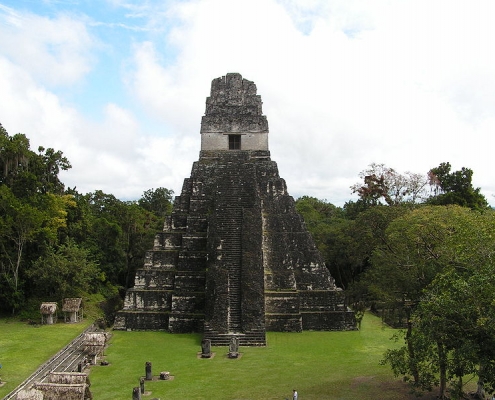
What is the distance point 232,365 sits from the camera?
1414 centimetres

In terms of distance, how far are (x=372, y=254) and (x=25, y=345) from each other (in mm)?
14096

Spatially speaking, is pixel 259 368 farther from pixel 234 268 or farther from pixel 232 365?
pixel 234 268

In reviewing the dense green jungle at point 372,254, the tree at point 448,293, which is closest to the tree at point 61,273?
the dense green jungle at point 372,254

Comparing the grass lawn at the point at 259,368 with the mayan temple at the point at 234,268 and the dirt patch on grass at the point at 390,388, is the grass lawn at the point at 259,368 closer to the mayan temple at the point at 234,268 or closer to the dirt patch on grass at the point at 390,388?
the dirt patch on grass at the point at 390,388

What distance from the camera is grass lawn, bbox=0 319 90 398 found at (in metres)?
13.2

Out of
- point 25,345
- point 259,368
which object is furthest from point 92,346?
point 259,368

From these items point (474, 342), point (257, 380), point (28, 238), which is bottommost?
point (257, 380)

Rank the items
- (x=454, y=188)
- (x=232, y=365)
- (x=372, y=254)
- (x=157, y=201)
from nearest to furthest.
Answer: (x=232, y=365)
(x=372, y=254)
(x=454, y=188)
(x=157, y=201)

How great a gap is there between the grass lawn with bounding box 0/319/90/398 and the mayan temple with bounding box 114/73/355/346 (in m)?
2.29

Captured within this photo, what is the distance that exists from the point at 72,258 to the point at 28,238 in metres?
2.09

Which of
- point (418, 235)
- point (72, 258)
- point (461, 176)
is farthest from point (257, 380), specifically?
point (461, 176)

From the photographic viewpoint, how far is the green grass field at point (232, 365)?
11.7m

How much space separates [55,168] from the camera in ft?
84.1

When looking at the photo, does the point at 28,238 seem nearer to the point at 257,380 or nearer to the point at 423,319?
the point at 257,380
